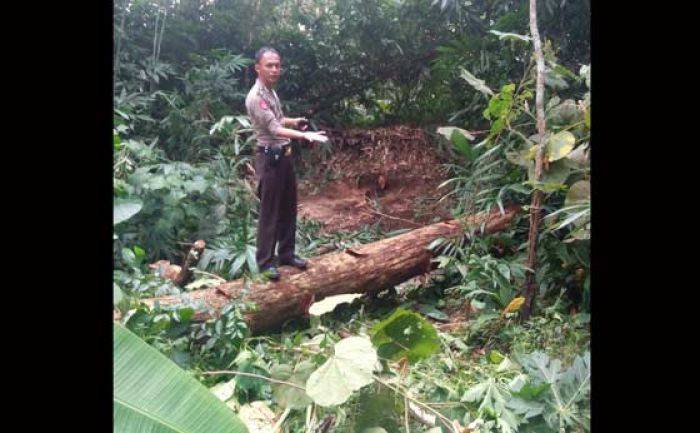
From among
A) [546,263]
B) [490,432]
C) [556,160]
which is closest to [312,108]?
[556,160]

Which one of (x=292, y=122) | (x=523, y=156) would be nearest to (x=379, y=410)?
(x=292, y=122)

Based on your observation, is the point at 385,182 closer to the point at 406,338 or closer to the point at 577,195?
the point at 577,195

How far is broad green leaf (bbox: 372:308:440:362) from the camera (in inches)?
64.8

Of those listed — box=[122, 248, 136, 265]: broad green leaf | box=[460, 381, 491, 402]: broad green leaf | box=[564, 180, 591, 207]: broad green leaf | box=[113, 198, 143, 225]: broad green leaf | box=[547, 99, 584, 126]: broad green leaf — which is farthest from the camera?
box=[547, 99, 584, 126]: broad green leaf

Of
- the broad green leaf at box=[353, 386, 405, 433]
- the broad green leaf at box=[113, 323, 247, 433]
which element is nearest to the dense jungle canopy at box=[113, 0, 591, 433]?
the broad green leaf at box=[353, 386, 405, 433]

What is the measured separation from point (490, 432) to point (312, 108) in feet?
4.53

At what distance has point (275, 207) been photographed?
2.13 m

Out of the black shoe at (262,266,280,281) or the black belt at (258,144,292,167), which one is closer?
the black belt at (258,144,292,167)

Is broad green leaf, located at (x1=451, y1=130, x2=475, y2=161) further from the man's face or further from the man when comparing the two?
the man's face

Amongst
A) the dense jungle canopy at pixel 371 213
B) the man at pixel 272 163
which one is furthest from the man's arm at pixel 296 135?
the dense jungle canopy at pixel 371 213

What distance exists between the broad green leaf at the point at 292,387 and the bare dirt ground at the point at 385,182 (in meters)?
0.94

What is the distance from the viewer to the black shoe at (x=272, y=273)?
2.23m
